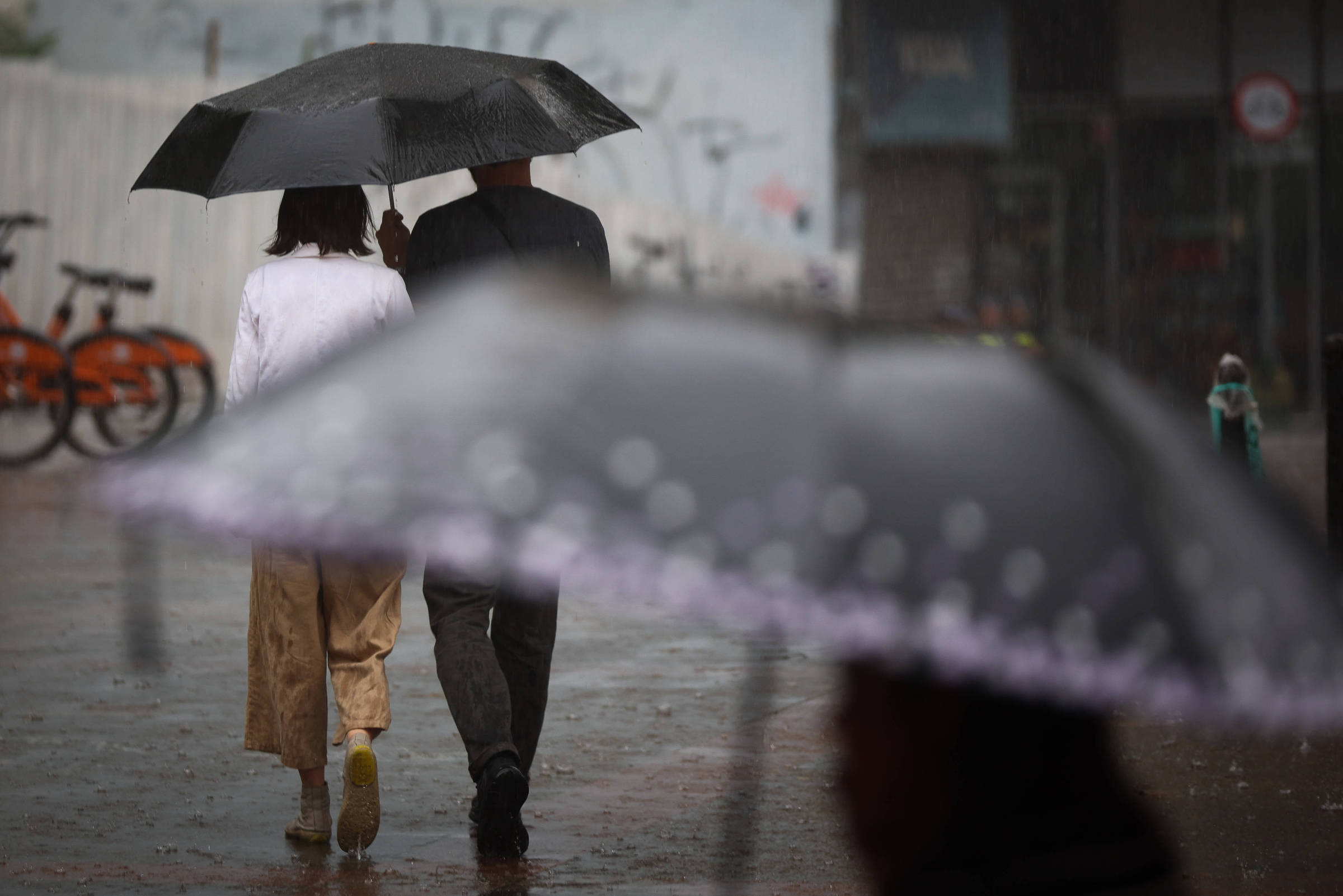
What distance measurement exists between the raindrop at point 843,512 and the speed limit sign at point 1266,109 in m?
19.3

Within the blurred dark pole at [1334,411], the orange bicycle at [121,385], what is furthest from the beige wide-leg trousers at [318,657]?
the orange bicycle at [121,385]

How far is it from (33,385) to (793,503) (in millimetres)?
13447

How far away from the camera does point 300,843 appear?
12.6 ft

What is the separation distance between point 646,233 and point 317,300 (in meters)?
22.0

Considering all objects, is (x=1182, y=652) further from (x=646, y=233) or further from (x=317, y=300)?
(x=646, y=233)

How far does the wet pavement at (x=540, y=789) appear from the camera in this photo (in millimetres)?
3566

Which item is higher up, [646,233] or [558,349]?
[646,233]

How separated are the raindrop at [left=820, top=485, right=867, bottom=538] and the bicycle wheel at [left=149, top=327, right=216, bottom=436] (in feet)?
45.1

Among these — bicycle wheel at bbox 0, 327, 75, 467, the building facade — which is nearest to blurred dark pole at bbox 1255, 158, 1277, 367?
the building facade

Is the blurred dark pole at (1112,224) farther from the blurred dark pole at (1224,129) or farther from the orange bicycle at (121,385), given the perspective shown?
the orange bicycle at (121,385)

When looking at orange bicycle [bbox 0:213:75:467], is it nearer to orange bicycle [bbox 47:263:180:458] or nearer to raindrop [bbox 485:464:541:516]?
orange bicycle [bbox 47:263:180:458]

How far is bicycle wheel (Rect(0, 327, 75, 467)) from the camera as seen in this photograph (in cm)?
1318

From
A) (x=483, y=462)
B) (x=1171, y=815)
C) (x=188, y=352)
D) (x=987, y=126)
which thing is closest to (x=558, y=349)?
(x=483, y=462)

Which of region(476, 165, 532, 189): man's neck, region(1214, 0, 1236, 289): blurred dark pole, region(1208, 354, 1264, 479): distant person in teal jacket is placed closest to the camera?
region(476, 165, 532, 189): man's neck
